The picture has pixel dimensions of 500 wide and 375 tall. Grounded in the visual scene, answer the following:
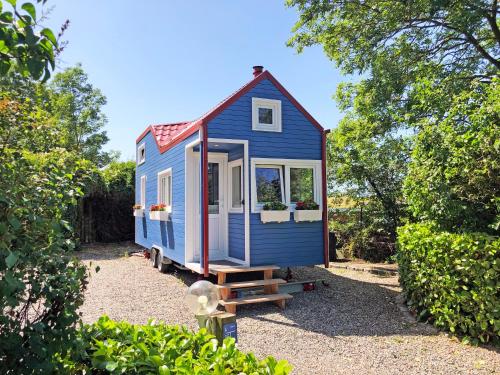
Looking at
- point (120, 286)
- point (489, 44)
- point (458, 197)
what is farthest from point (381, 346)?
point (489, 44)

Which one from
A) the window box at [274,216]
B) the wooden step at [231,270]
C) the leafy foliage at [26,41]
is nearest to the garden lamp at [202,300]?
the leafy foliage at [26,41]

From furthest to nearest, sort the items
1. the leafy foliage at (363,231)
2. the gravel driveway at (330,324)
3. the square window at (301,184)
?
the leafy foliage at (363,231) → the square window at (301,184) → the gravel driveway at (330,324)

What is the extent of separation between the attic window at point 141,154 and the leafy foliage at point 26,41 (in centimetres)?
1100

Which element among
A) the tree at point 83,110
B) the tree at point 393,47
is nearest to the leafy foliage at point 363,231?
the tree at point 393,47

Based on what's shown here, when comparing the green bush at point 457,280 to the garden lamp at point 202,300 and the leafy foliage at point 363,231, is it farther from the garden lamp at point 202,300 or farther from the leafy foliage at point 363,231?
the leafy foliage at point 363,231

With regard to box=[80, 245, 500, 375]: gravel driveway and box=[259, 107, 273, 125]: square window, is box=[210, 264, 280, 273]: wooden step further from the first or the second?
box=[259, 107, 273, 125]: square window

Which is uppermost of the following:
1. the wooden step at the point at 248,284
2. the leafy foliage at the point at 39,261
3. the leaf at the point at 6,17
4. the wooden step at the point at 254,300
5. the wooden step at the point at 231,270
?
the leaf at the point at 6,17

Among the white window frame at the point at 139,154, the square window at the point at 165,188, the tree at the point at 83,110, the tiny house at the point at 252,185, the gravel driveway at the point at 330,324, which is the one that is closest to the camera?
the gravel driveway at the point at 330,324

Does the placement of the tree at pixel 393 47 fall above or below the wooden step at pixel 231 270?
above

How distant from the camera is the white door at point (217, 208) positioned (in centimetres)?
834

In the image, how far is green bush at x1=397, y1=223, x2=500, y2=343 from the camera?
4.46 meters

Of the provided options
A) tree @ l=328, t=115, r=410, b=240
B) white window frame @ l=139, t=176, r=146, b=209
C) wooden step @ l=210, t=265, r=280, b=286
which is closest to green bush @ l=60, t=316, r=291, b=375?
wooden step @ l=210, t=265, r=280, b=286

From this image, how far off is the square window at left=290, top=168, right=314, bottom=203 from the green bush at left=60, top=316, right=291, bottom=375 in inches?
219

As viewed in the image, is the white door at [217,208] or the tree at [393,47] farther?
the tree at [393,47]
